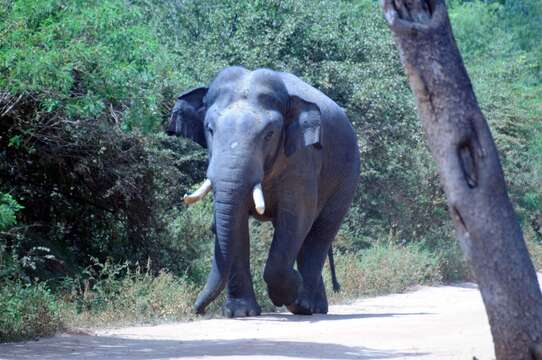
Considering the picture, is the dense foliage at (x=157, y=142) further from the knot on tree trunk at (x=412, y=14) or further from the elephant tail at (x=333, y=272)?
the knot on tree trunk at (x=412, y=14)

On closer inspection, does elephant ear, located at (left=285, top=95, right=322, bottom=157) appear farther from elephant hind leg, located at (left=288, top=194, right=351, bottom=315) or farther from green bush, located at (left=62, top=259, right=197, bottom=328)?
green bush, located at (left=62, top=259, right=197, bottom=328)

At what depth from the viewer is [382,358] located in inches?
396

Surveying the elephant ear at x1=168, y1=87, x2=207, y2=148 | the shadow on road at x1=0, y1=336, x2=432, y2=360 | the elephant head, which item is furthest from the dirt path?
the elephant ear at x1=168, y1=87, x2=207, y2=148

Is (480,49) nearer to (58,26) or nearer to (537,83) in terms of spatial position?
(537,83)

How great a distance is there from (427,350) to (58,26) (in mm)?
4887

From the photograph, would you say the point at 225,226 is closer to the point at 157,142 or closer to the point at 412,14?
the point at 157,142

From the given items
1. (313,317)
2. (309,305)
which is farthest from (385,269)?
(313,317)

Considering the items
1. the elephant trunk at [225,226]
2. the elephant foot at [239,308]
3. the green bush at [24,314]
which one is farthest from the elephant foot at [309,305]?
the green bush at [24,314]

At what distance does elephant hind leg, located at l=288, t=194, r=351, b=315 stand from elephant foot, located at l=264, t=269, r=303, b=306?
1.37ft

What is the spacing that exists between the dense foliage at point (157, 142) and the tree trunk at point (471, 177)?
14.5ft

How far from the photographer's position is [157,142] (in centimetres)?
1705

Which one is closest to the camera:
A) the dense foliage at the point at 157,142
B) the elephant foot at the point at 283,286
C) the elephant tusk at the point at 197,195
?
the dense foliage at the point at 157,142

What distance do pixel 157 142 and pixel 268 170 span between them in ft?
8.65

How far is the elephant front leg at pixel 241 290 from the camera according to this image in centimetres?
1470
